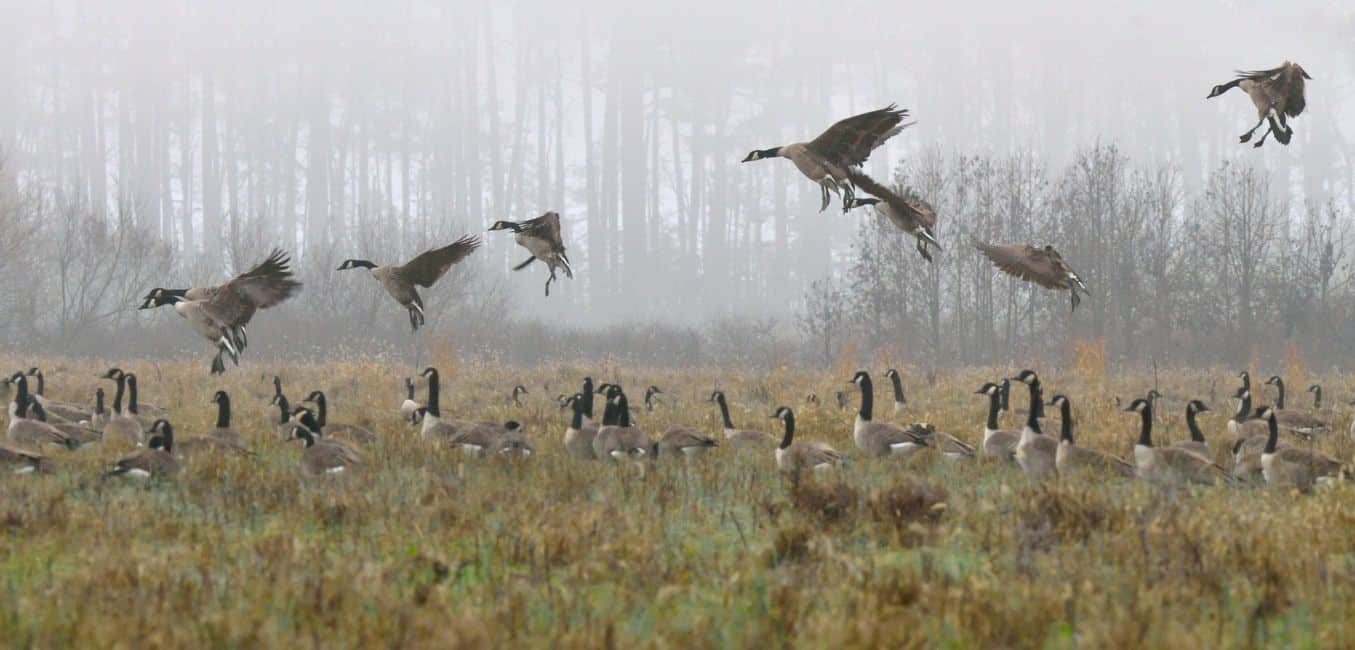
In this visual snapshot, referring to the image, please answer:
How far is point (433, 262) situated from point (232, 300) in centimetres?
225

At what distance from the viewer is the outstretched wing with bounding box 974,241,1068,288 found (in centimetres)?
1126

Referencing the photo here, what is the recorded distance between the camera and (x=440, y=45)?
8806 cm

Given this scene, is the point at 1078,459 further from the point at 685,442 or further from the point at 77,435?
the point at 77,435

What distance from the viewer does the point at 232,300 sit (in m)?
12.1

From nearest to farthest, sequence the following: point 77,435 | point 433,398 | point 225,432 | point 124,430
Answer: point 225,432 → point 77,435 → point 124,430 → point 433,398

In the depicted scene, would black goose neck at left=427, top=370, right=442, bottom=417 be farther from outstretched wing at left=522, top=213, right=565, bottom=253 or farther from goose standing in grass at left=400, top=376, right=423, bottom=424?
outstretched wing at left=522, top=213, right=565, bottom=253

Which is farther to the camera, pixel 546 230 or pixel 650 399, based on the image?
pixel 650 399

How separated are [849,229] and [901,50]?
15.0 m

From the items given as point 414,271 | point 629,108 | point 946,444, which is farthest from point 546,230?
point 629,108

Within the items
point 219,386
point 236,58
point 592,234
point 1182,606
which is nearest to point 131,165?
point 236,58

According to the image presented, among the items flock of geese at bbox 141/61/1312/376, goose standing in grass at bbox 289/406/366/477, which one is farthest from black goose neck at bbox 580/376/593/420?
goose standing in grass at bbox 289/406/366/477

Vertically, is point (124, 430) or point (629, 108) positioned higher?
point (629, 108)

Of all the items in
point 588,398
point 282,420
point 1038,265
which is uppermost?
point 1038,265

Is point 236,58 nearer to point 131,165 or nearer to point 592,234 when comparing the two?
point 131,165
